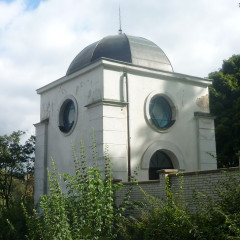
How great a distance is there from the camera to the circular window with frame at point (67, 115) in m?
14.1

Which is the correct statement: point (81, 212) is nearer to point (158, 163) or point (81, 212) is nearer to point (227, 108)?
point (158, 163)

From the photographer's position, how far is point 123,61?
44.3 ft

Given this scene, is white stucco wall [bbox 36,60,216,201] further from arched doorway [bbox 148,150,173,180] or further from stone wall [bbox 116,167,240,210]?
stone wall [bbox 116,167,240,210]

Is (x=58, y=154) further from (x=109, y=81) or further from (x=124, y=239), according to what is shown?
(x=124, y=239)

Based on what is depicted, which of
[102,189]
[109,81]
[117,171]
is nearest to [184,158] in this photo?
[117,171]

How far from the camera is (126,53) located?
45.0 ft

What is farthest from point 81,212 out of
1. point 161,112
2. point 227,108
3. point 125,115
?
point 227,108

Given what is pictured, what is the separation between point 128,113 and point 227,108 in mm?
8911

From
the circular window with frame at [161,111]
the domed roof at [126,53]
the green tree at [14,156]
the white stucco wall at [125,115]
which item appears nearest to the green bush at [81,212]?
the white stucco wall at [125,115]

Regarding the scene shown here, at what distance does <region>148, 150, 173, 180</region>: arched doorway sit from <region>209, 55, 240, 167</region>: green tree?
170 inches

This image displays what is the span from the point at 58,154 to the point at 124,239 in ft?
23.3

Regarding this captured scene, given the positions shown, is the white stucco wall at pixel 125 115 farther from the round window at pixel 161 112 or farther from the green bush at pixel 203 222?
the green bush at pixel 203 222

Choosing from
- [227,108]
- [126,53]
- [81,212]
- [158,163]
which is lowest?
[81,212]

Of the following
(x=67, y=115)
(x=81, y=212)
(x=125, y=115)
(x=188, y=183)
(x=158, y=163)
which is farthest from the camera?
(x=67, y=115)
